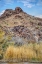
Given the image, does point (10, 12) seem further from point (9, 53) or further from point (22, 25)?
point (9, 53)

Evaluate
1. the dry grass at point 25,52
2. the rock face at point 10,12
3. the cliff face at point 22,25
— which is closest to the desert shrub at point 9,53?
the dry grass at point 25,52

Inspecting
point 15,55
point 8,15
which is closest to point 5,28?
point 8,15

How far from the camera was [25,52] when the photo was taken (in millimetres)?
10516

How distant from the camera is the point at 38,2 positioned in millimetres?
10672

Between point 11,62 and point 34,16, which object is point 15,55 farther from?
point 34,16

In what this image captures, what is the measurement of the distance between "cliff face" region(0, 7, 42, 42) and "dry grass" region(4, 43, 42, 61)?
1.24 ft

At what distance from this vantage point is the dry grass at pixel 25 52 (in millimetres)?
10457

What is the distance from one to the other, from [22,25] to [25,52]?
118 cm

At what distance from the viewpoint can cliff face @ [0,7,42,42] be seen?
10461mm

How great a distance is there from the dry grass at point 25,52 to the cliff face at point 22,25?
14.9 inches

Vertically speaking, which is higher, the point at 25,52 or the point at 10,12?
the point at 10,12

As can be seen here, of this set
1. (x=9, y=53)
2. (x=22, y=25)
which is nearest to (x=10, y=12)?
(x=22, y=25)

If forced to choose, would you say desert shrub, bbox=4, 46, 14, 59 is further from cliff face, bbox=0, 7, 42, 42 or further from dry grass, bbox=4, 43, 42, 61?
cliff face, bbox=0, 7, 42, 42

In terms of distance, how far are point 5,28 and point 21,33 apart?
0.75m
